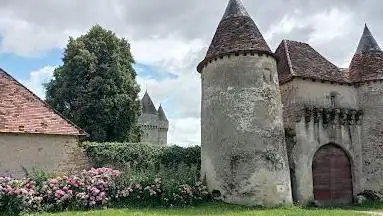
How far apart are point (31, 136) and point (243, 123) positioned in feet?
30.1

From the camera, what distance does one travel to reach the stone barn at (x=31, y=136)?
57.4 ft

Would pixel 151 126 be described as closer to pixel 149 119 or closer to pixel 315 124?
pixel 149 119

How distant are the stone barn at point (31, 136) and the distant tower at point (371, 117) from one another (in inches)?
557

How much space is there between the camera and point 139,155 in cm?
2027

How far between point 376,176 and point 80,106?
750 inches

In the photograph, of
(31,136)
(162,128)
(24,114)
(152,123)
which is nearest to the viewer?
(31,136)

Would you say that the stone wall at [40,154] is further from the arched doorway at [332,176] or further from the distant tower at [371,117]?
the distant tower at [371,117]

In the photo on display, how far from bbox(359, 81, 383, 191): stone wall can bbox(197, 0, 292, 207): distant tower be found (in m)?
6.08

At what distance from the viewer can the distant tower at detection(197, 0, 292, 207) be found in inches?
666

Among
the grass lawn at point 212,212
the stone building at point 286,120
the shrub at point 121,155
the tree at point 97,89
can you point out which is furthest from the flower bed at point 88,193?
the tree at point 97,89

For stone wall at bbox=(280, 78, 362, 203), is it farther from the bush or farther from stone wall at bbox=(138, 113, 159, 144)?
stone wall at bbox=(138, 113, 159, 144)

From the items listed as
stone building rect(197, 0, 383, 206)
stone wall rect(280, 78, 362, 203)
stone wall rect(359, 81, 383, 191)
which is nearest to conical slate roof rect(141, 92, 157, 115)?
stone building rect(197, 0, 383, 206)

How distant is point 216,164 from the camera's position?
17.7m

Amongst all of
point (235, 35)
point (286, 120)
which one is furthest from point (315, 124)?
point (235, 35)
